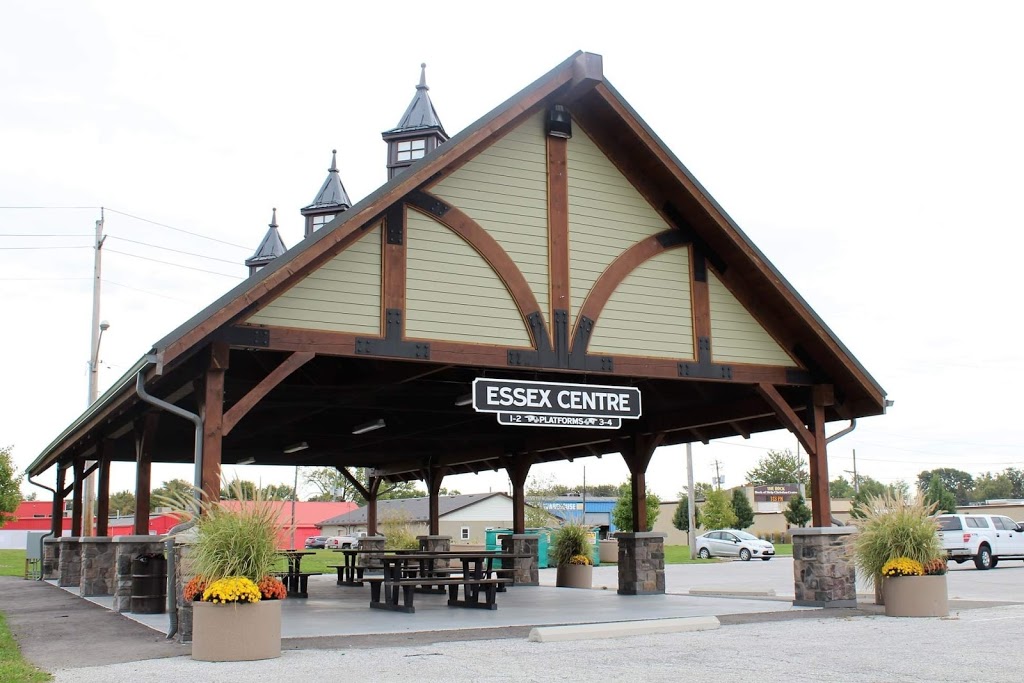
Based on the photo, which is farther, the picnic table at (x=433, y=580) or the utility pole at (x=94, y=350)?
the utility pole at (x=94, y=350)

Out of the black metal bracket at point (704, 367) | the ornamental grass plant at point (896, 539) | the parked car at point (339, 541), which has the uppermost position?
the black metal bracket at point (704, 367)

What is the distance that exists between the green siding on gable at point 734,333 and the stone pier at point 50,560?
18.2 metres


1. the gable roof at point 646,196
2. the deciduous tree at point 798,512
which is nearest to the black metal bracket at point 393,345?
the gable roof at point 646,196

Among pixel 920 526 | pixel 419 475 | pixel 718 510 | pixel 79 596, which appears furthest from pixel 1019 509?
pixel 79 596

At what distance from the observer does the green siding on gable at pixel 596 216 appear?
12625 millimetres

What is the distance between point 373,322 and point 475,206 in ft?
6.55

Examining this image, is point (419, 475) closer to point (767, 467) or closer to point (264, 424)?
point (264, 424)

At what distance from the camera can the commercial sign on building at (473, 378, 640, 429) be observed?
1150cm

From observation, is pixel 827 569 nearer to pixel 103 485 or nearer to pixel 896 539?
pixel 896 539

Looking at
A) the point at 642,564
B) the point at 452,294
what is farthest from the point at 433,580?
the point at 642,564

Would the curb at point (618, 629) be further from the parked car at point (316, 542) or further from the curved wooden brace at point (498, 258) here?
the parked car at point (316, 542)

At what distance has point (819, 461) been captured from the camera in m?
13.9

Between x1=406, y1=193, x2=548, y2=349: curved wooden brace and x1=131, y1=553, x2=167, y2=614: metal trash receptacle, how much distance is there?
6.21 meters

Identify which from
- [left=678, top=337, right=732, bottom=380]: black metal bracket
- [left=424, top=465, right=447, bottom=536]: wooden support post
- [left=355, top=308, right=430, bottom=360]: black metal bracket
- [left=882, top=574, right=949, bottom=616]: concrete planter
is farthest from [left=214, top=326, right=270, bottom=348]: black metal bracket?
[left=424, top=465, right=447, bottom=536]: wooden support post
